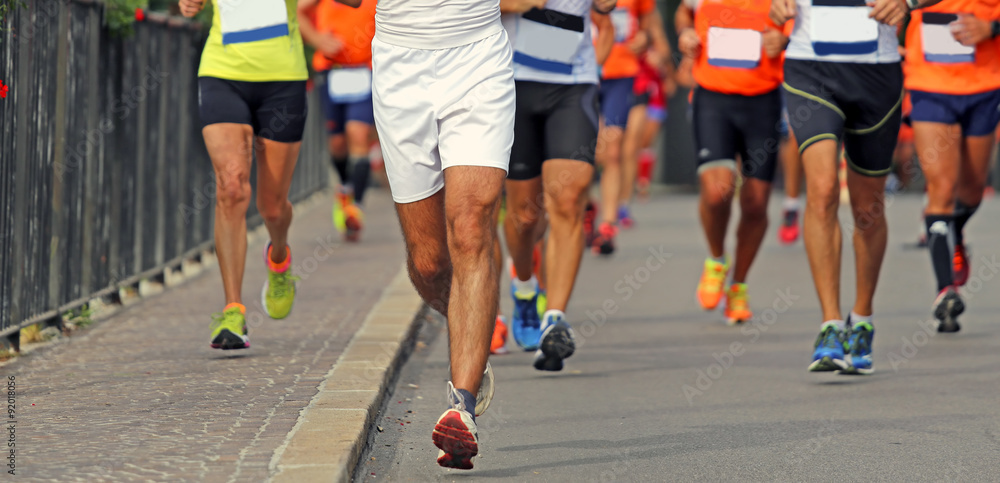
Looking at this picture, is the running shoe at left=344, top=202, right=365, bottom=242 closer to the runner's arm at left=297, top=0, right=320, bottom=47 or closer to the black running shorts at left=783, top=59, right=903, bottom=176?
the runner's arm at left=297, top=0, right=320, bottom=47

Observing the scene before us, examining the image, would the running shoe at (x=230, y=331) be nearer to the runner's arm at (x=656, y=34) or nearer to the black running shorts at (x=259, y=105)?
the black running shorts at (x=259, y=105)

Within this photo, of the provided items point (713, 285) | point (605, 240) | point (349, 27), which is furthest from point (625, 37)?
point (713, 285)

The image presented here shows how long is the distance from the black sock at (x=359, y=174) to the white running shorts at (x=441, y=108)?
7.64m

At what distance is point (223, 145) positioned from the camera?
22.3 feet

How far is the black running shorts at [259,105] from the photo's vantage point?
269 inches

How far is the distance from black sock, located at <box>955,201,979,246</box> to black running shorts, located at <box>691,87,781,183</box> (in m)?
1.12

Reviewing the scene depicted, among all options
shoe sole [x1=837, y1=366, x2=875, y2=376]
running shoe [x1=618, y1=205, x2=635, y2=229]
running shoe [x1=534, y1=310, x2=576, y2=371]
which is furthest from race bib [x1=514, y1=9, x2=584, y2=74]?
running shoe [x1=618, y1=205, x2=635, y2=229]

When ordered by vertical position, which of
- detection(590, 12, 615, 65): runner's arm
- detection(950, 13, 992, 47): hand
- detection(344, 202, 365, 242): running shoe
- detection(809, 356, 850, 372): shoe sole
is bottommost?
detection(344, 202, 365, 242): running shoe

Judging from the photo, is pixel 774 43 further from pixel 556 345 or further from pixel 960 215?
pixel 556 345

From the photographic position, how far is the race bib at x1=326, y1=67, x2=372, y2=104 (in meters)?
12.4

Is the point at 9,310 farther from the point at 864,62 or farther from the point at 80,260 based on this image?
the point at 864,62

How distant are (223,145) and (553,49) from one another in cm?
152

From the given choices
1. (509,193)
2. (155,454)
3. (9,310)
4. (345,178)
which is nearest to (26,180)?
(9,310)

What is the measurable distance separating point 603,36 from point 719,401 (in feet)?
7.81
